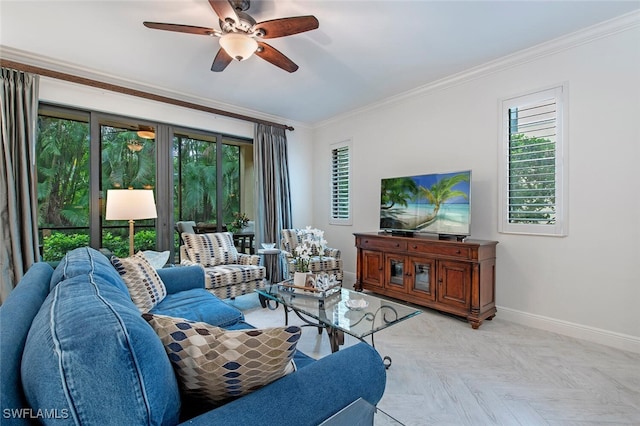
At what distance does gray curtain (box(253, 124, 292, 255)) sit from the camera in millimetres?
4691

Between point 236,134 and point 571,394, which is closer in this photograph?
point 571,394

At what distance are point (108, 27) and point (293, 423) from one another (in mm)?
3265

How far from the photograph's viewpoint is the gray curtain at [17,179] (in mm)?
2824

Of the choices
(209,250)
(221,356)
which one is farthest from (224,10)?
(209,250)

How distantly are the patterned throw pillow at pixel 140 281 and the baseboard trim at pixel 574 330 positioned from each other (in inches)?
130

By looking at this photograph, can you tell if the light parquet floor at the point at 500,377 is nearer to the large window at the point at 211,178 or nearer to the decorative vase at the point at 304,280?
the decorative vase at the point at 304,280

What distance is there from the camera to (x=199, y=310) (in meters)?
2.10

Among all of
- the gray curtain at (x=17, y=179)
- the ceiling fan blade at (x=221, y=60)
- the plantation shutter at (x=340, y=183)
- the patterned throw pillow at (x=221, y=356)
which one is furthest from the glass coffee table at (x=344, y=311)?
the plantation shutter at (x=340, y=183)

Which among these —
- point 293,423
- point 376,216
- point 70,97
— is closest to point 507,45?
point 376,216

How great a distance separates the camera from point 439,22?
8.13 feet

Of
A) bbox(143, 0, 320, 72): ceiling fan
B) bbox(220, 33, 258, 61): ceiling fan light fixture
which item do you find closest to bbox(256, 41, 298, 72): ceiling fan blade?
bbox(143, 0, 320, 72): ceiling fan

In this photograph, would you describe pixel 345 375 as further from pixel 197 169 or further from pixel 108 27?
pixel 197 169

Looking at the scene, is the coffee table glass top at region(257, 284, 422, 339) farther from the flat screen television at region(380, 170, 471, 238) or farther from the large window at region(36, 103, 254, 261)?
the large window at region(36, 103, 254, 261)

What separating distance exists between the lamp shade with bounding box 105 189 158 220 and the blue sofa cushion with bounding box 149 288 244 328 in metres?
1.07
